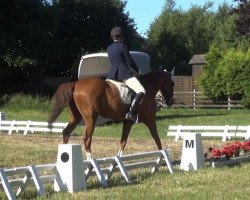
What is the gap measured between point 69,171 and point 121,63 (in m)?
3.70

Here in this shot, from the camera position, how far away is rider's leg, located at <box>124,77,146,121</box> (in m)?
13.0

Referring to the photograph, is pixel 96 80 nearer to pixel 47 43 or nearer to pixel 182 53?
pixel 47 43

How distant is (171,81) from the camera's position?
579 inches

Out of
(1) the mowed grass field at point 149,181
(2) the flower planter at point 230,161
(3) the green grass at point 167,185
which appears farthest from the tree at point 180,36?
(3) the green grass at point 167,185

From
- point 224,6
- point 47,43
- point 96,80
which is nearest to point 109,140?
point 96,80

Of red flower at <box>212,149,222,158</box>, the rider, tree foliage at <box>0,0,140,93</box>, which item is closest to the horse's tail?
the rider

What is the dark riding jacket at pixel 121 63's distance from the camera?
42.4 ft

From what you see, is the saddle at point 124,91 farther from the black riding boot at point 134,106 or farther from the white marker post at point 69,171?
the white marker post at point 69,171

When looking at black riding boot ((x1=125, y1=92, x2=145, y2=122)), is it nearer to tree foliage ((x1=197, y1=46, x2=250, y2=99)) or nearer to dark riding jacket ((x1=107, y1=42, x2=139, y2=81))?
dark riding jacket ((x1=107, y1=42, x2=139, y2=81))

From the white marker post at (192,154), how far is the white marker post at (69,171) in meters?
3.14

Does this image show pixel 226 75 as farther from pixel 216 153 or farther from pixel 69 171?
pixel 69 171

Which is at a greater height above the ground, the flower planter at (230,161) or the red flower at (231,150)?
the red flower at (231,150)

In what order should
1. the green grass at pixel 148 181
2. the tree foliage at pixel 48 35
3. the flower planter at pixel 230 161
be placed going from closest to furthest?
1. the green grass at pixel 148 181
2. the flower planter at pixel 230 161
3. the tree foliage at pixel 48 35

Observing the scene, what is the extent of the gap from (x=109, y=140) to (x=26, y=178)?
37.1ft
